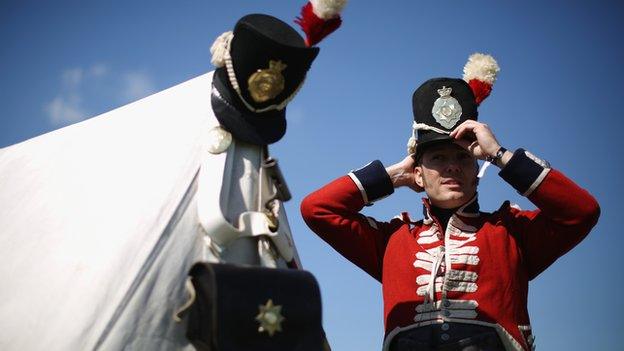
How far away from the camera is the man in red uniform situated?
11.8 ft

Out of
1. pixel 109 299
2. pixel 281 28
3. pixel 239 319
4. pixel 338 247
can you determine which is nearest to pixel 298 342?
pixel 239 319

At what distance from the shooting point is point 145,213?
2.53 metres

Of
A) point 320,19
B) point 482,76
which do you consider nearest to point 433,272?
point 482,76

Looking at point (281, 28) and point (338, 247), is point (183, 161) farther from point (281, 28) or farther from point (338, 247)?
point (338, 247)

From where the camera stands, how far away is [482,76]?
4238 millimetres

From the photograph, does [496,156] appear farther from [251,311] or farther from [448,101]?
[251,311]

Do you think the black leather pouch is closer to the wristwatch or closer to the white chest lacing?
the white chest lacing

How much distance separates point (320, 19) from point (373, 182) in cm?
140

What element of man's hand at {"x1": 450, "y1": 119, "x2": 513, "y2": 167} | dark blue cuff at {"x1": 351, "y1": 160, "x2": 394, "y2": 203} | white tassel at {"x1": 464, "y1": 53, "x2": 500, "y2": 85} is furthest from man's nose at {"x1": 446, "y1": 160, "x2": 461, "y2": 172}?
white tassel at {"x1": 464, "y1": 53, "x2": 500, "y2": 85}

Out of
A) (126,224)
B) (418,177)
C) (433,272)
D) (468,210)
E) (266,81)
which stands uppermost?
(266,81)

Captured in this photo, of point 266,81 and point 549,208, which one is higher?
point 266,81

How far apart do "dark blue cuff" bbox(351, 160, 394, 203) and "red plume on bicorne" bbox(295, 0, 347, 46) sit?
1.30 metres

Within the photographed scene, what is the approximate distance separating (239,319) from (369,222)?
201cm

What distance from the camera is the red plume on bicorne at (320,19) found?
115 inches
